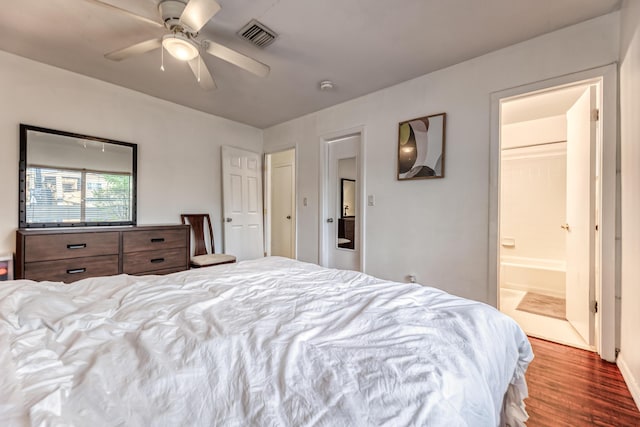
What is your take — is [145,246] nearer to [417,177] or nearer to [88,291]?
[88,291]

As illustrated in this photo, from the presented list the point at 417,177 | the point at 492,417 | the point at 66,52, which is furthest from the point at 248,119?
the point at 492,417

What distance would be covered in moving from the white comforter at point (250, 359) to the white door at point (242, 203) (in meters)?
2.85

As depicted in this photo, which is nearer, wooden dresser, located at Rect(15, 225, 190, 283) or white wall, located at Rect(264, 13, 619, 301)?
white wall, located at Rect(264, 13, 619, 301)

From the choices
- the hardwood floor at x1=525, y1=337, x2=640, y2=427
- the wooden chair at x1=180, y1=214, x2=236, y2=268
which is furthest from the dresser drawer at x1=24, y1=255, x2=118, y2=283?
the hardwood floor at x1=525, y1=337, x2=640, y2=427

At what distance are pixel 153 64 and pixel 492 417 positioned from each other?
3.38 meters

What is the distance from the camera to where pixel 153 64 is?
257 centimetres

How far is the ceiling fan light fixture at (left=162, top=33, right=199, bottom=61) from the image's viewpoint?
172 cm

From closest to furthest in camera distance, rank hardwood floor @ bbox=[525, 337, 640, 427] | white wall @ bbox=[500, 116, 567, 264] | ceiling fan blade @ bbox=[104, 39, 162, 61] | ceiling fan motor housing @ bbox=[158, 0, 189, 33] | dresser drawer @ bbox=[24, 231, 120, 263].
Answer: hardwood floor @ bbox=[525, 337, 640, 427] → ceiling fan motor housing @ bbox=[158, 0, 189, 33] → ceiling fan blade @ bbox=[104, 39, 162, 61] → dresser drawer @ bbox=[24, 231, 120, 263] → white wall @ bbox=[500, 116, 567, 264]

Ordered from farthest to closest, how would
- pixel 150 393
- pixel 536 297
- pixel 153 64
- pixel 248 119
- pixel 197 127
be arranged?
pixel 248 119 < pixel 197 127 < pixel 536 297 < pixel 153 64 < pixel 150 393

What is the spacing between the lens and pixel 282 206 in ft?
16.3

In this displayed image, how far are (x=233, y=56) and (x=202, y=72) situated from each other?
1.06 ft

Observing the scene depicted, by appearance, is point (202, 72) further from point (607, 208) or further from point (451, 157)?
point (607, 208)

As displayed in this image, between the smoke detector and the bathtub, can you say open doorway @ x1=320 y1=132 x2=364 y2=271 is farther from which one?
the bathtub

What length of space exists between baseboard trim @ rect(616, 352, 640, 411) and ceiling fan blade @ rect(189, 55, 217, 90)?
3.43m
